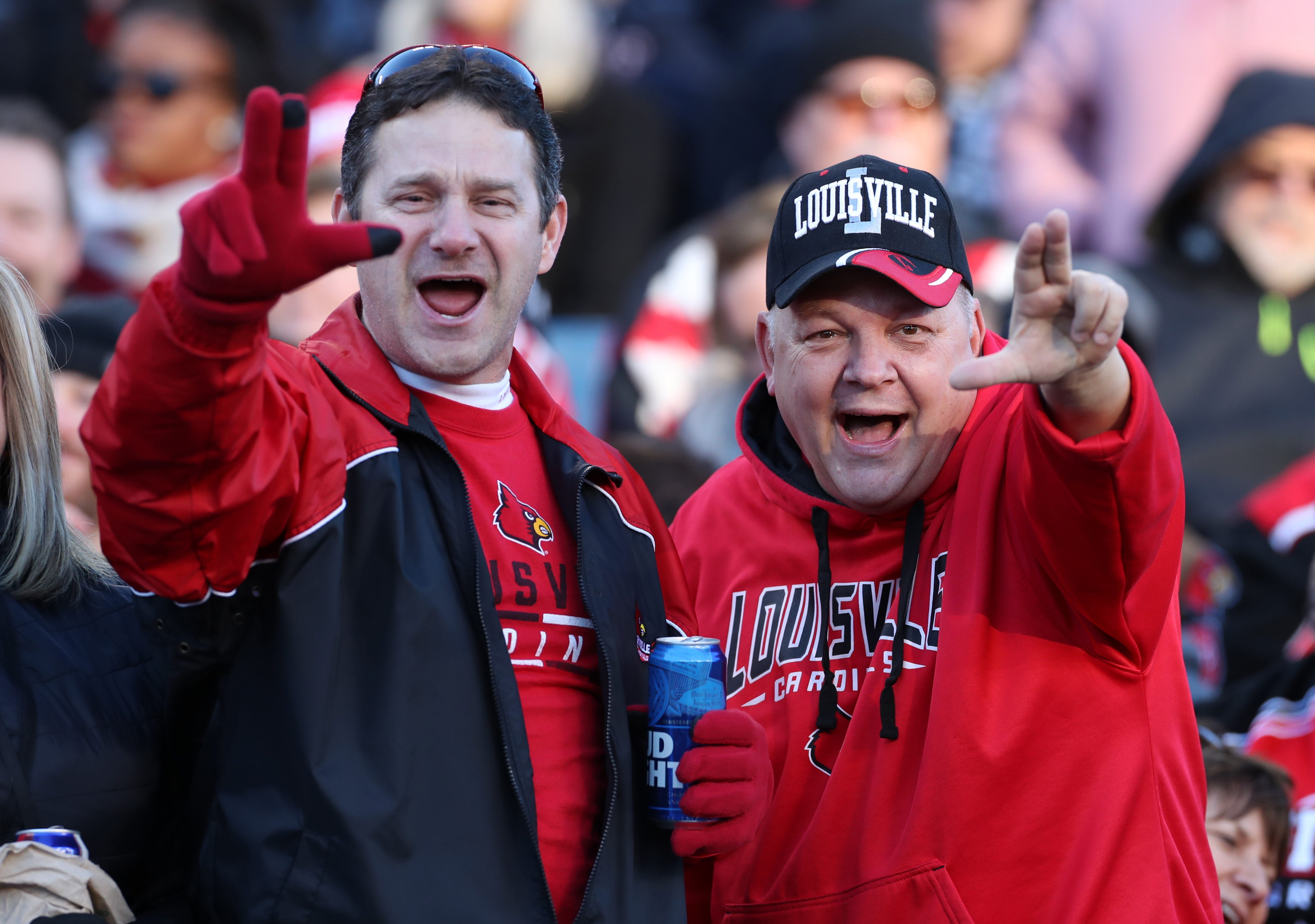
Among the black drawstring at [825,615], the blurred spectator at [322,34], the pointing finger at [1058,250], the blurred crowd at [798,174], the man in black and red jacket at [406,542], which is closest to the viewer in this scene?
the man in black and red jacket at [406,542]

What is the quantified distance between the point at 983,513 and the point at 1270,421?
403cm

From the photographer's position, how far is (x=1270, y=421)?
618 centimetres

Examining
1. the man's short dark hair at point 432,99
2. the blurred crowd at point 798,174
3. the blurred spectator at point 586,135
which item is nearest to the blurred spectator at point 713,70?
the blurred crowd at point 798,174

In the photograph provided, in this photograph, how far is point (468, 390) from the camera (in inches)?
101

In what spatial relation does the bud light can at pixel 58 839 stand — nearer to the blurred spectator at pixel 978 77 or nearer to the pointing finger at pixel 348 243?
the pointing finger at pixel 348 243

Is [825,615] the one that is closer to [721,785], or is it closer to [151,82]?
[721,785]

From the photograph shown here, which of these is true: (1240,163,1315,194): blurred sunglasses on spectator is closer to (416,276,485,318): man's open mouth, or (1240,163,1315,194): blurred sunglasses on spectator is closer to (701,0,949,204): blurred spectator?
(701,0,949,204): blurred spectator

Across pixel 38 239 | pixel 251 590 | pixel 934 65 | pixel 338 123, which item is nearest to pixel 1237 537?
pixel 934 65

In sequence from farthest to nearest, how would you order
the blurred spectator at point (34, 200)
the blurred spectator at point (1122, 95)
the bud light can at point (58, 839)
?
the blurred spectator at point (1122, 95), the blurred spectator at point (34, 200), the bud light can at point (58, 839)

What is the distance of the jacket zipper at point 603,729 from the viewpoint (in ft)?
7.56

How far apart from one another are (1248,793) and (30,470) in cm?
305

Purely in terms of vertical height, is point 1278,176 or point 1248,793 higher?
point 1278,176

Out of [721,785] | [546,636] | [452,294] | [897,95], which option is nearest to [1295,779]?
[721,785]

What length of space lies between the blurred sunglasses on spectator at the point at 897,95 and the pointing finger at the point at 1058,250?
440 centimetres
